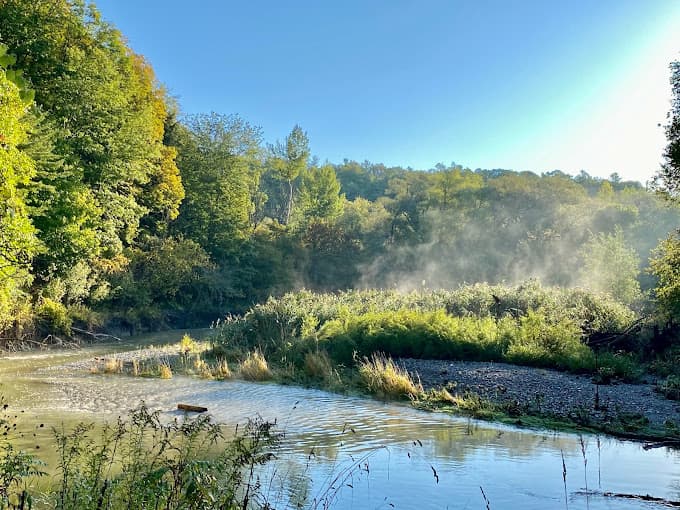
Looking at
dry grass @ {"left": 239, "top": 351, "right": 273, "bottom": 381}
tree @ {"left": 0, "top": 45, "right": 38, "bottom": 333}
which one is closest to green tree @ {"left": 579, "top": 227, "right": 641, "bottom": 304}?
dry grass @ {"left": 239, "top": 351, "right": 273, "bottom": 381}

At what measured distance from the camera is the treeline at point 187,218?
79.3ft

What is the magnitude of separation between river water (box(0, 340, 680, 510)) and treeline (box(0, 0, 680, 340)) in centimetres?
494

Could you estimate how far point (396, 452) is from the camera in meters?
9.09

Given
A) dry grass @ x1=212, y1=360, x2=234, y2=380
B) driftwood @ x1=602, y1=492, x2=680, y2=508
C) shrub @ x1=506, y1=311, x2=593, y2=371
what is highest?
shrub @ x1=506, y1=311, x2=593, y2=371

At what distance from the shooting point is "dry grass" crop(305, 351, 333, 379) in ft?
55.6

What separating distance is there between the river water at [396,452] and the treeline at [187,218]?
4939 millimetres

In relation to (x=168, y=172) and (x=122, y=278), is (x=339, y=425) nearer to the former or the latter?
(x=122, y=278)

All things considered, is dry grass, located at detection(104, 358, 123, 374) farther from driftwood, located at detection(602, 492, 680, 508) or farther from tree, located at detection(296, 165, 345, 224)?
tree, located at detection(296, 165, 345, 224)

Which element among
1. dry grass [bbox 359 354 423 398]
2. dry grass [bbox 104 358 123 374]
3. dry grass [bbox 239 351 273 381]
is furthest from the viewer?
dry grass [bbox 104 358 123 374]

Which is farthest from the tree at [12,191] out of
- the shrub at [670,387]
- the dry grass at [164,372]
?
the shrub at [670,387]

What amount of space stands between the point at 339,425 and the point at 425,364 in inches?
272

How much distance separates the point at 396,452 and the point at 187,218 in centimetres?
3934

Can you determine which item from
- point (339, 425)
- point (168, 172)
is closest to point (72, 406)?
point (339, 425)

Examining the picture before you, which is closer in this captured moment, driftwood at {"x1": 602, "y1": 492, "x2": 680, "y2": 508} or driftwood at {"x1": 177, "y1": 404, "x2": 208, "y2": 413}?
driftwood at {"x1": 602, "y1": 492, "x2": 680, "y2": 508}
